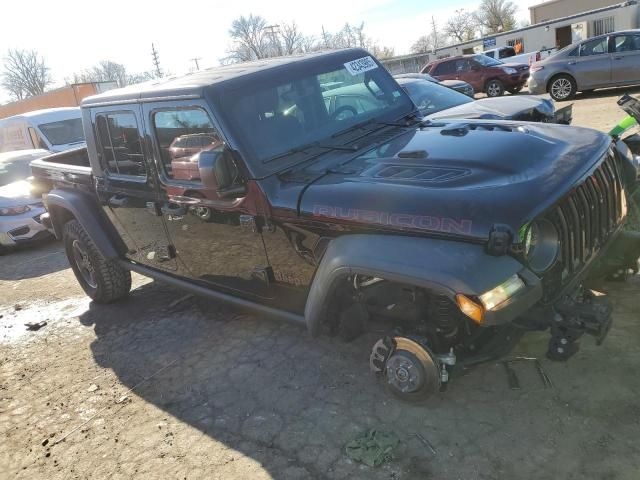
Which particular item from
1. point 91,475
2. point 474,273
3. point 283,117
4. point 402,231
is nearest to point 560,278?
point 474,273

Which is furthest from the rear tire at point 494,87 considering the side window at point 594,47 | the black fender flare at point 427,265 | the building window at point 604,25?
the building window at point 604,25

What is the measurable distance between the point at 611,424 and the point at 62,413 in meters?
3.26

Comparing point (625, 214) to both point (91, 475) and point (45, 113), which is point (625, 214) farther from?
point (45, 113)

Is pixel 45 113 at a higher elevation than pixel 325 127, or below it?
higher

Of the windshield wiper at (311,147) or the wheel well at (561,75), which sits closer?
the windshield wiper at (311,147)

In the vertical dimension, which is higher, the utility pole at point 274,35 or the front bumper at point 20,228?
the utility pole at point 274,35

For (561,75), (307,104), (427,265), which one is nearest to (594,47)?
(561,75)

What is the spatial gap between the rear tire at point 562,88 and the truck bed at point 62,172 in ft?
38.9

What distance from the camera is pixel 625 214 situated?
126 inches

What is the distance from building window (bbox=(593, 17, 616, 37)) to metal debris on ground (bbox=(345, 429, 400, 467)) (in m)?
35.6

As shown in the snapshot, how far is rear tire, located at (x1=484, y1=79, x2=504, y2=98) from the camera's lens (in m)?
17.0

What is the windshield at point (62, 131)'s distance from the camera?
1165cm

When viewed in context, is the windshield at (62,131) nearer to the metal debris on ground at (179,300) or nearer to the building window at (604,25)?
the metal debris on ground at (179,300)

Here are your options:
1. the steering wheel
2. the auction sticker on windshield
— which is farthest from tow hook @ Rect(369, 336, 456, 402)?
the auction sticker on windshield
